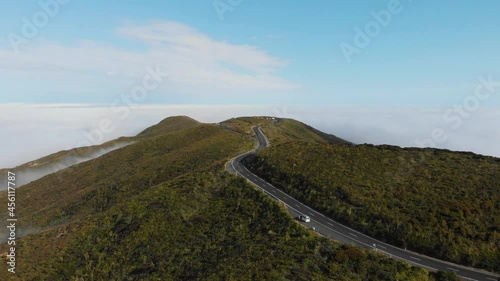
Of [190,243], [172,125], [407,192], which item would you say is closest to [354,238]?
[407,192]

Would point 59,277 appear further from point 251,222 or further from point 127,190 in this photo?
point 127,190

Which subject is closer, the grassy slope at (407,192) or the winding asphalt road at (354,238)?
the winding asphalt road at (354,238)

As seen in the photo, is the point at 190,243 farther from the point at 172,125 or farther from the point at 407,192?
the point at 172,125

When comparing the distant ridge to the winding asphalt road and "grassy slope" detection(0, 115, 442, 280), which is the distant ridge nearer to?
"grassy slope" detection(0, 115, 442, 280)

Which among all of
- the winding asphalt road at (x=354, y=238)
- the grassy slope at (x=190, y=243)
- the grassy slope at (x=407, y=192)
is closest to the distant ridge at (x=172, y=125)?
the grassy slope at (x=190, y=243)

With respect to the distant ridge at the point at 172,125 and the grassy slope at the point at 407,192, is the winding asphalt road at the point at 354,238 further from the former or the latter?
the distant ridge at the point at 172,125

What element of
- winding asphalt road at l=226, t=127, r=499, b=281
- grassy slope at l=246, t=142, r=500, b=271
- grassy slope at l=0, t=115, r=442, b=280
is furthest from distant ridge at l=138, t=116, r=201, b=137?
winding asphalt road at l=226, t=127, r=499, b=281
